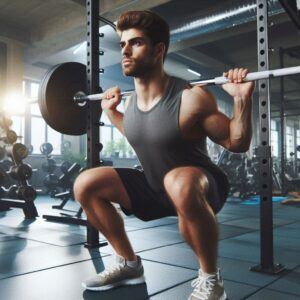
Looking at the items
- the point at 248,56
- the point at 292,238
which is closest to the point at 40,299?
the point at 292,238

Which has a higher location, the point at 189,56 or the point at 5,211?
the point at 189,56

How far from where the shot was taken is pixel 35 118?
823 cm

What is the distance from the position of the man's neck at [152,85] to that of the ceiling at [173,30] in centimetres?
328

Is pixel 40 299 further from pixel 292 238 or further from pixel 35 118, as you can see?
pixel 35 118

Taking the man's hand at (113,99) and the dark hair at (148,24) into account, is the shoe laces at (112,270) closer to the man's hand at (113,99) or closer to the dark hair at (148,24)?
the man's hand at (113,99)

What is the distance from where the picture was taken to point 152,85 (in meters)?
1.40

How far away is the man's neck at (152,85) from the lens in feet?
4.55

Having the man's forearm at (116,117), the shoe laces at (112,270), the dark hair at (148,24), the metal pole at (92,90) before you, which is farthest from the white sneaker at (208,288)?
the metal pole at (92,90)

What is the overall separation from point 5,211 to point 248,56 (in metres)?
6.31

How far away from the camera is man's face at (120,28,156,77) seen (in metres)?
1.36

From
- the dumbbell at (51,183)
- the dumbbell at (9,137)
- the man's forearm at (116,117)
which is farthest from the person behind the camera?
the dumbbell at (51,183)

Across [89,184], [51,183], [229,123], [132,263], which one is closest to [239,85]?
[229,123]

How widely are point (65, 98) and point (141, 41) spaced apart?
917 millimetres

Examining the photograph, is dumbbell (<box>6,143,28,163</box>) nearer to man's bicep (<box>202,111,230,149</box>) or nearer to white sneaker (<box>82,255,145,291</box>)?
white sneaker (<box>82,255,145,291</box>)
